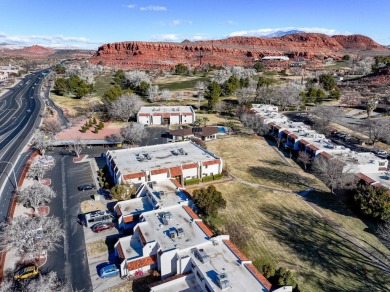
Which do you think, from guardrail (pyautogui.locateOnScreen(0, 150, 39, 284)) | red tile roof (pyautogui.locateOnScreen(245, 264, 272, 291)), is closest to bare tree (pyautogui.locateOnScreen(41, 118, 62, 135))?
guardrail (pyautogui.locateOnScreen(0, 150, 39, 284))

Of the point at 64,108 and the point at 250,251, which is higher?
the point at 64,108

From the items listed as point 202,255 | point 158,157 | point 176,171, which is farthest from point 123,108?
point 202,255

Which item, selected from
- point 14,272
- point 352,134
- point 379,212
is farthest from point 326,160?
point 14,272

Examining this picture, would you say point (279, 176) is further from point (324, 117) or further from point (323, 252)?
point (324, 117)

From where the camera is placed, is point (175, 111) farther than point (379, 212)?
Yes

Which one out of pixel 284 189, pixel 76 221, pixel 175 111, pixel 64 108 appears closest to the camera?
pixel 76 221

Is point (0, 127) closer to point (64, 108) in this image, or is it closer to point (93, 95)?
point (64, 108)

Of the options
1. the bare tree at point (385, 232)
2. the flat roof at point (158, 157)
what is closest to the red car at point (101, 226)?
the flat roof at point (158, 157)
